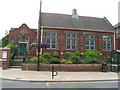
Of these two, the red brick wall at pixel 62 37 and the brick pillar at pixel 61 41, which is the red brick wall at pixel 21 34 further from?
the brick pillar at pixel 61 41

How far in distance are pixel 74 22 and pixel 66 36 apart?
3720mm

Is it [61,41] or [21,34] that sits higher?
[21,34]

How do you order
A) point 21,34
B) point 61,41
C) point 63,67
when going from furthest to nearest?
point 21,34 < point 61,41 < point 63,67

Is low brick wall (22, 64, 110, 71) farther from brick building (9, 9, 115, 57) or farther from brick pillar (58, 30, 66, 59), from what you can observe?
brick pillar (58, 30, 66, 59)

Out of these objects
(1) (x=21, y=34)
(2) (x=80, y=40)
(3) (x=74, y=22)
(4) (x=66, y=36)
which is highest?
(3) (x=74, y=22)

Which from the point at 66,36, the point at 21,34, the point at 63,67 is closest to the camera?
the point at 63,67

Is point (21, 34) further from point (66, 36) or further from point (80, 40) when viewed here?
point (80, 40)

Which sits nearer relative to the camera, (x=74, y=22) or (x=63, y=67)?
(x=63, y=67)

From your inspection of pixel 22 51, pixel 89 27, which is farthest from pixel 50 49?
pixel 89 27

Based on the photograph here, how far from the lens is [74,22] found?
3138 cm

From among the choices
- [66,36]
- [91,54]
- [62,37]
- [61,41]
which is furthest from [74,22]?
[91,54]

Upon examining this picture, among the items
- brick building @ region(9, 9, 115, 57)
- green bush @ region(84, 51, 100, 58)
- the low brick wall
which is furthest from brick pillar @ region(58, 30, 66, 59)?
the low brick wall

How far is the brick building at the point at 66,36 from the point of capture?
28.6 meters

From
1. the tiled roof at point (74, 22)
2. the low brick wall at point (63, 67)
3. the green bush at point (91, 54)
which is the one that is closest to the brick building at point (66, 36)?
the tiled roof at point (74, 22)
